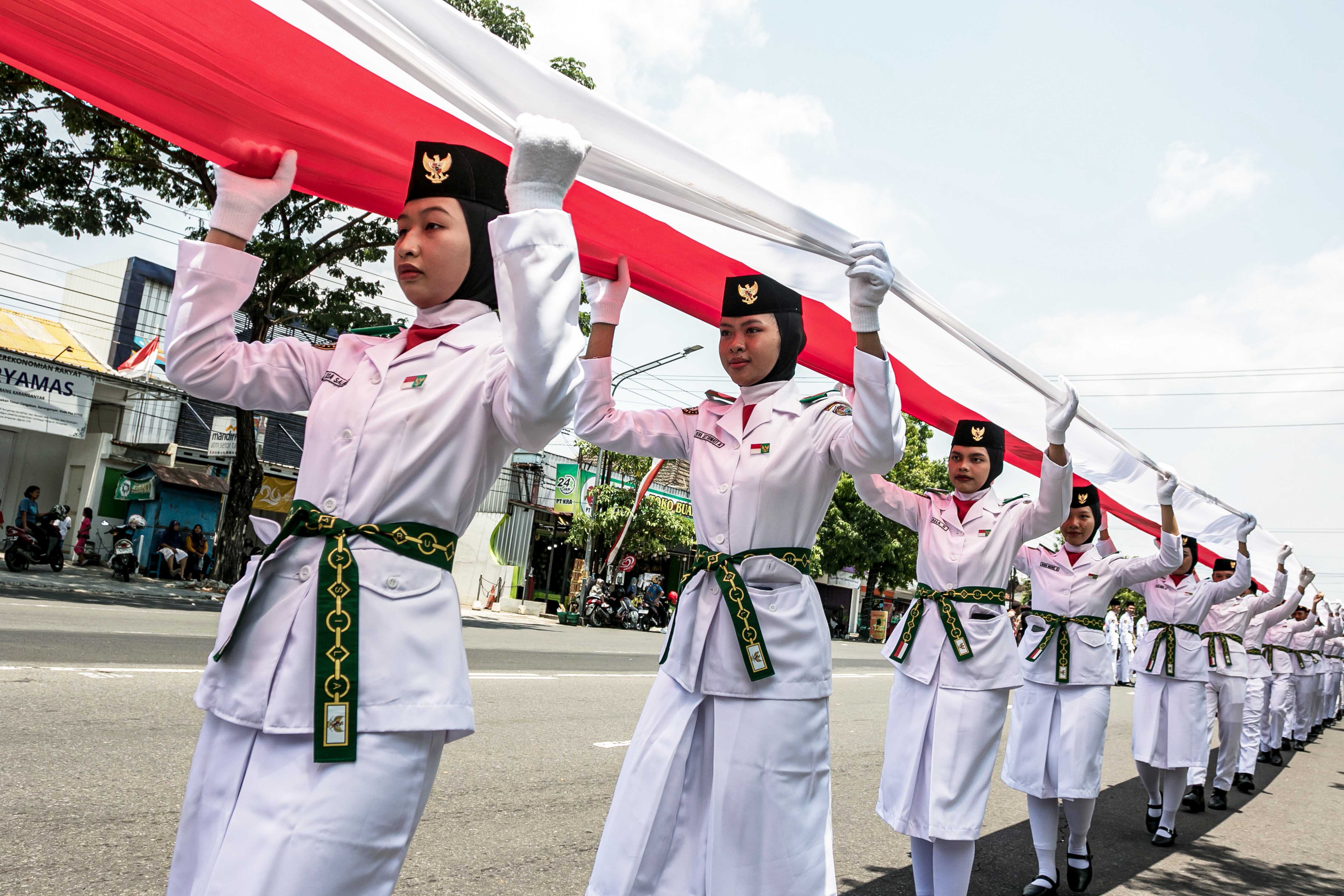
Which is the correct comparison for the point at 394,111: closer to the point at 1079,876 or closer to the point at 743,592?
the point at 743,592

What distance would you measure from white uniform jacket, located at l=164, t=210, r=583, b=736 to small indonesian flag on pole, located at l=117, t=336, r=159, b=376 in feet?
88.0

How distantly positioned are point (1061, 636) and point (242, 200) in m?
5.23

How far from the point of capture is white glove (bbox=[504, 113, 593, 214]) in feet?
6.48

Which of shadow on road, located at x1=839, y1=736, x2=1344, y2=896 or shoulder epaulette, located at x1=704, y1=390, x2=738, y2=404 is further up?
shoulder epaulette, located at x1=704, y1=390, x2=738, y2=404

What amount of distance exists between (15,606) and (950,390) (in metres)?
12.3

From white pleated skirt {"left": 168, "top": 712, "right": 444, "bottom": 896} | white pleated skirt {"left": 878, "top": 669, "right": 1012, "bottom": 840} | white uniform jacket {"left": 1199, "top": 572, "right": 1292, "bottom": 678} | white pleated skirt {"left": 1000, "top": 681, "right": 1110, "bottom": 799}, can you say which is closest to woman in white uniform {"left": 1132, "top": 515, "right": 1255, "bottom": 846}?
white uniform jacket {"left": 1199, "top": 572, "right": 1292, "bottom": 678}

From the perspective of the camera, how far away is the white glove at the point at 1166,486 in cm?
625

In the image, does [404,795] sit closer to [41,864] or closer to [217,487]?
[41,864]

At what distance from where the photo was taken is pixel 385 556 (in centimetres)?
209

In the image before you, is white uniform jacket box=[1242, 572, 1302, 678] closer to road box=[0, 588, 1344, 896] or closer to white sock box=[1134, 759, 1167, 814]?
road box=[0, 588, 1344, 896]

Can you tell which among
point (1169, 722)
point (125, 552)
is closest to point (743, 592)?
point (1169, 722)

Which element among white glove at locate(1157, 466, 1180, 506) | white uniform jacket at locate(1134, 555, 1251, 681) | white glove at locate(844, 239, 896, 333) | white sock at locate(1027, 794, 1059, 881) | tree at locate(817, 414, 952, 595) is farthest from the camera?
tree at locate(817, 414, 952, 595)

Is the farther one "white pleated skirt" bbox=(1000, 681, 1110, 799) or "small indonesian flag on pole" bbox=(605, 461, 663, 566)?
"small indonesian flag on pole" bbox=(605, 461, 663, 566)

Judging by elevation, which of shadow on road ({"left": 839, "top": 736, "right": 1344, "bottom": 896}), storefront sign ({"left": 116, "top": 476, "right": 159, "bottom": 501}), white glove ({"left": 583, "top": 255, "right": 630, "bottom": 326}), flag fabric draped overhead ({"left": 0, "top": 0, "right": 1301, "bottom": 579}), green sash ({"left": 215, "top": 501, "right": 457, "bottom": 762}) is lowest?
shadow on road ({"left": 839, "top": 736, "right": 1344, "bottom": 896})
